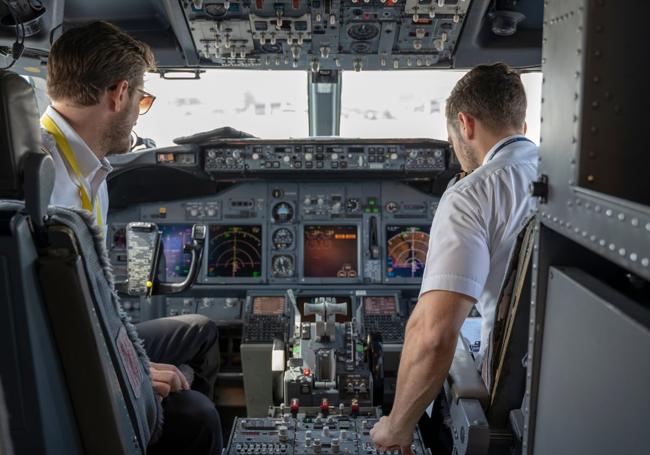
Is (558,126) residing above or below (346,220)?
above

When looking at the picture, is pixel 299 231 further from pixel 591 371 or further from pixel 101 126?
pixel 591 371

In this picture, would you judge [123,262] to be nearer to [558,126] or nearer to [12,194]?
[12,194]

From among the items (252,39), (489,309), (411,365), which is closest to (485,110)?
(489,309)

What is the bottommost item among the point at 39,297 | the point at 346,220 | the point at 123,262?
the point at 123,262

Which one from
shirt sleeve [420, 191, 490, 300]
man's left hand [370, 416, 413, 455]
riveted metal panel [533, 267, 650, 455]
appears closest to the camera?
riveted metal panel [533, 267, 650, 455]

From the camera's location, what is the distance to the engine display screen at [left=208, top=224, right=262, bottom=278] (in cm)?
421

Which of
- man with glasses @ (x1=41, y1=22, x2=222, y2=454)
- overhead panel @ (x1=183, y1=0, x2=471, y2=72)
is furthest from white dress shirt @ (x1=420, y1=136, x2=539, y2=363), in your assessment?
overhead panel @ (x1=183, y1=0, x2=471, y2=72)

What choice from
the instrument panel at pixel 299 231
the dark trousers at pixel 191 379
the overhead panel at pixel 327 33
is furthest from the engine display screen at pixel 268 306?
the overhead panel at pixel 327 33

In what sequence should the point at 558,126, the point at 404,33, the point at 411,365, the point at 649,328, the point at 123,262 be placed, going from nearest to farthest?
the point at 649,328 → the point at 558,126 → the point at 411,365 → the point at 404,33 → the point at 123,262

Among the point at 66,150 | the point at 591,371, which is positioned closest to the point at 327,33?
the point at 66,150

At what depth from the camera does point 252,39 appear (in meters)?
3.39

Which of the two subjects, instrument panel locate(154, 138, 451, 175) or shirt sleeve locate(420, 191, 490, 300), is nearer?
shirt sleeve locate(420, 191, 490, 300)

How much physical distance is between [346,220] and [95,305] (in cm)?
306

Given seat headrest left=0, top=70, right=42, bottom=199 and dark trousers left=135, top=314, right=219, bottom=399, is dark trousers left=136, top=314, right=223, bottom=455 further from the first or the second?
seat headrest left=0, top=70, right=42, bottom=199
